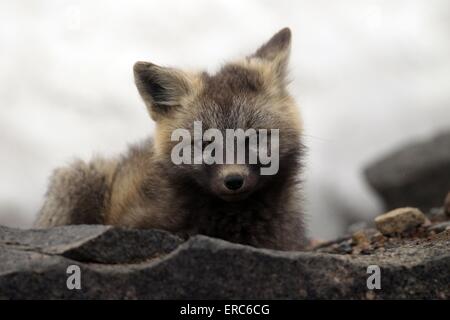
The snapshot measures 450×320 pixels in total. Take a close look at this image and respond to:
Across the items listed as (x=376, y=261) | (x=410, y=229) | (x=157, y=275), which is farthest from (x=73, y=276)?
(x=410, y=229)

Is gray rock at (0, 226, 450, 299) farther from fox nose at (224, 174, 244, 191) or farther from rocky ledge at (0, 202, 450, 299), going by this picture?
fox nose at (224, 174, 244, 191)

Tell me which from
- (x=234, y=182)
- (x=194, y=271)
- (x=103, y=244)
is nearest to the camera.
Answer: (x=194, y=271)

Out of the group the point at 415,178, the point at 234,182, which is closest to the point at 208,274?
the point at 234,182

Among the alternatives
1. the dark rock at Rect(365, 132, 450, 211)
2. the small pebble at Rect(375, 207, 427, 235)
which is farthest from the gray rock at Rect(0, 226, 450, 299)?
the dark rock at Rect(365, 132, 450, 211)

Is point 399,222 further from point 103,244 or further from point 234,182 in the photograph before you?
point 103,244

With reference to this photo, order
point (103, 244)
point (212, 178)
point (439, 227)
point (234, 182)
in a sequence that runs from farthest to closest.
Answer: point (439, 227), point (212, 178), point (234, 182), point (103, 244)
